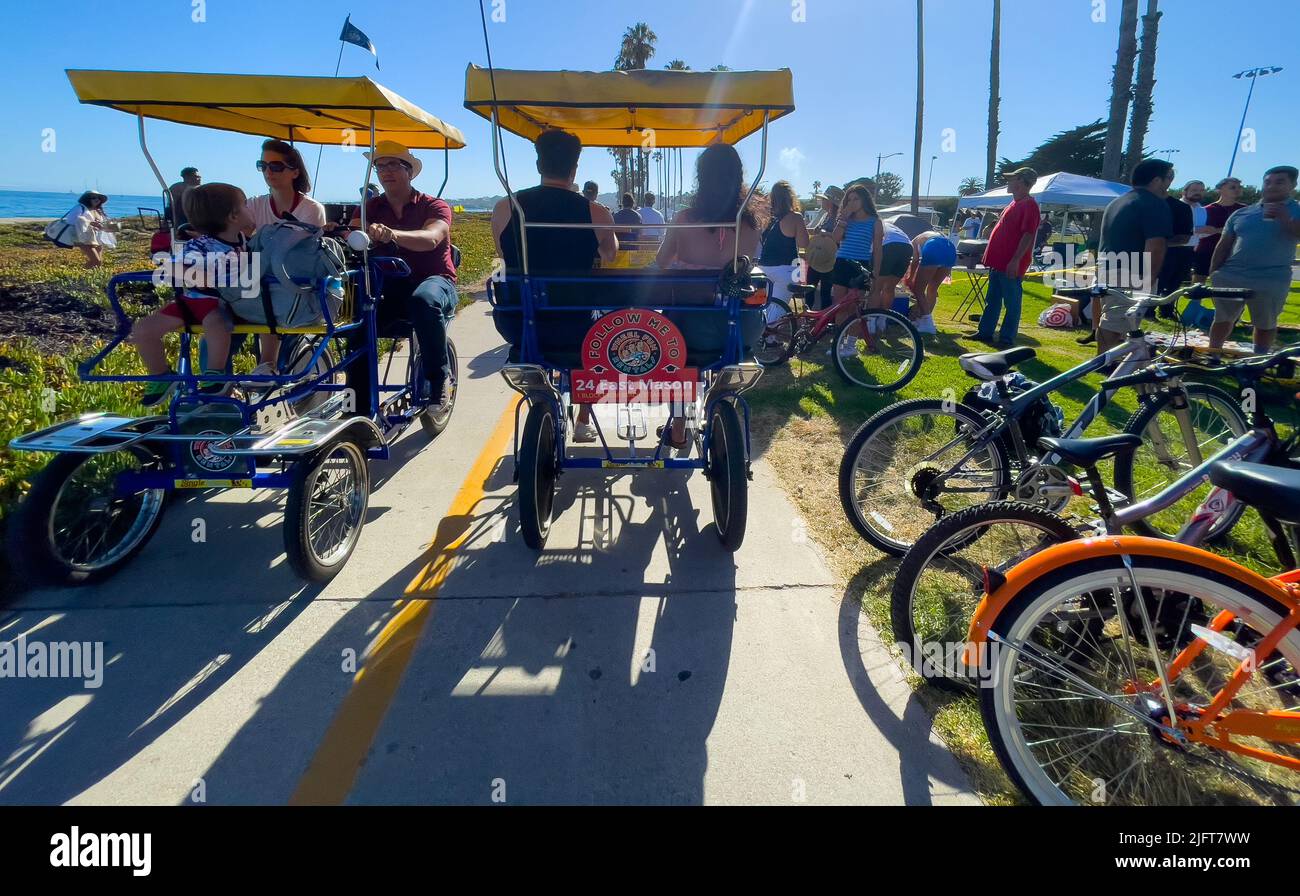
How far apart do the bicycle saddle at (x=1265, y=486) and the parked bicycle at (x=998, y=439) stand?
3.23 ft

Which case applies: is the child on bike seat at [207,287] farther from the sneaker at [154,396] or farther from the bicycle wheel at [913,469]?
the bicycle wheel at [913,469]

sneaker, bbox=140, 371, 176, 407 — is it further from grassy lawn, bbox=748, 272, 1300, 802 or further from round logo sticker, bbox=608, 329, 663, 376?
grassy lawn, bbox=748, 272, 1300, 802

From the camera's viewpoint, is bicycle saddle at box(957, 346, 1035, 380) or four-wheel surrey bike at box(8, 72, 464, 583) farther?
bicycle saddle at box(957, 346, 1035, 380)

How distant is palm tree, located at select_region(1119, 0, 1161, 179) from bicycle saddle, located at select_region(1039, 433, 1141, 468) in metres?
19.8

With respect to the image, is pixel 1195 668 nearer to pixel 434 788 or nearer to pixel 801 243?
pixel 434 788

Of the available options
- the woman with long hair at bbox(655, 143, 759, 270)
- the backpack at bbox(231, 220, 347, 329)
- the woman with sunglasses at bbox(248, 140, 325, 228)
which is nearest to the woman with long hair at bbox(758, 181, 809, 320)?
the woman with long hair at bbox(655, 143, 759, 270)

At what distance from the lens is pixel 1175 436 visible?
11.8 ft

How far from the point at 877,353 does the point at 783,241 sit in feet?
6.21

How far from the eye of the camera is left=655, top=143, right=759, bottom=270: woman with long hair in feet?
12.4

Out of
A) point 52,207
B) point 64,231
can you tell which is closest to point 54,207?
point 52,207

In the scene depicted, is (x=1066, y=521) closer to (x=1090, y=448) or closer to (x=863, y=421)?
(x=1090, y=448)

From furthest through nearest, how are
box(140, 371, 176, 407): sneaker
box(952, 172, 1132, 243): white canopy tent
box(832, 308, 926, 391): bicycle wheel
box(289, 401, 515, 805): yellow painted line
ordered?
box(952, 172, 1132, 243): white canopy tent < box(832, 308, 926, 391): bicycle wheel < box(140, 371, 176, 407): sneaker < box(289, 401, 515, 805): yellow painted line

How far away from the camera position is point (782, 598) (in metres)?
3.07
